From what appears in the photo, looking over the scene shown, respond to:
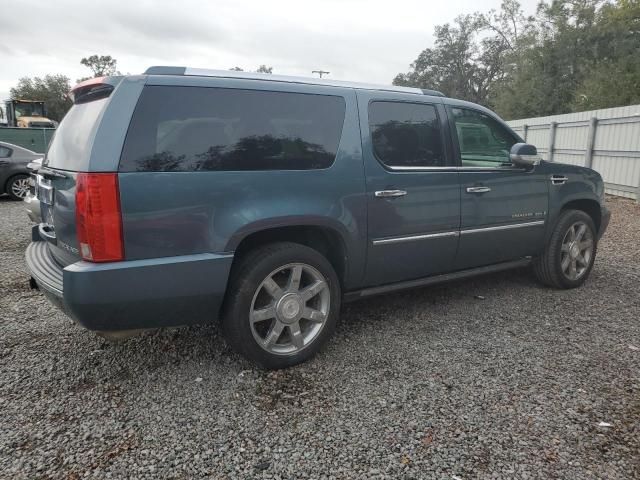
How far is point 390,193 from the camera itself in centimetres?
349

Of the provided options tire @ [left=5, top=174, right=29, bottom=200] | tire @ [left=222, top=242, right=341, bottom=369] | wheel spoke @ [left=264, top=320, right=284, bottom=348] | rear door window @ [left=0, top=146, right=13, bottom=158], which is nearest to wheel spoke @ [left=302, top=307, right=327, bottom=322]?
tire @ [left=222, top=242, right=341, bottom=369]

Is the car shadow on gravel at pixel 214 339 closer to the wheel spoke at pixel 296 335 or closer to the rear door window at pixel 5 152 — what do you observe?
the wheel spoke at pixel 296 335

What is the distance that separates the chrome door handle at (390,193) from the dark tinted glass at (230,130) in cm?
44

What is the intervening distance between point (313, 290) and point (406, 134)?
139cm

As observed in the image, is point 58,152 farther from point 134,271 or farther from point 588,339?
point 588,339

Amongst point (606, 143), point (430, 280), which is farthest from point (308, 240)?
point (606, 143)

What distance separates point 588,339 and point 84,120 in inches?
147

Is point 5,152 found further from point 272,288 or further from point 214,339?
point 272,288

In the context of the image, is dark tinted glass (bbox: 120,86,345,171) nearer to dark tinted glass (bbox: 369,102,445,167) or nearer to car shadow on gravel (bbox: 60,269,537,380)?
dark tinted glass (bbox: 369,102,445,167)

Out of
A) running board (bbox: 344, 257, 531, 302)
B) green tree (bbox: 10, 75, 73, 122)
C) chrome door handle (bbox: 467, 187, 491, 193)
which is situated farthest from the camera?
green tree (bbox: 10, 75, 73, 122)

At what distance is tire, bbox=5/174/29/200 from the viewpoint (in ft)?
37.2

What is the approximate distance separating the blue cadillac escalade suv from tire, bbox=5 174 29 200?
9.36m

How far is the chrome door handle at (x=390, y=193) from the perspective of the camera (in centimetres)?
344

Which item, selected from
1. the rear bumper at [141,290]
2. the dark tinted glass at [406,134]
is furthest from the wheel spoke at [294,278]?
the dark tinted glass at [406,134]
